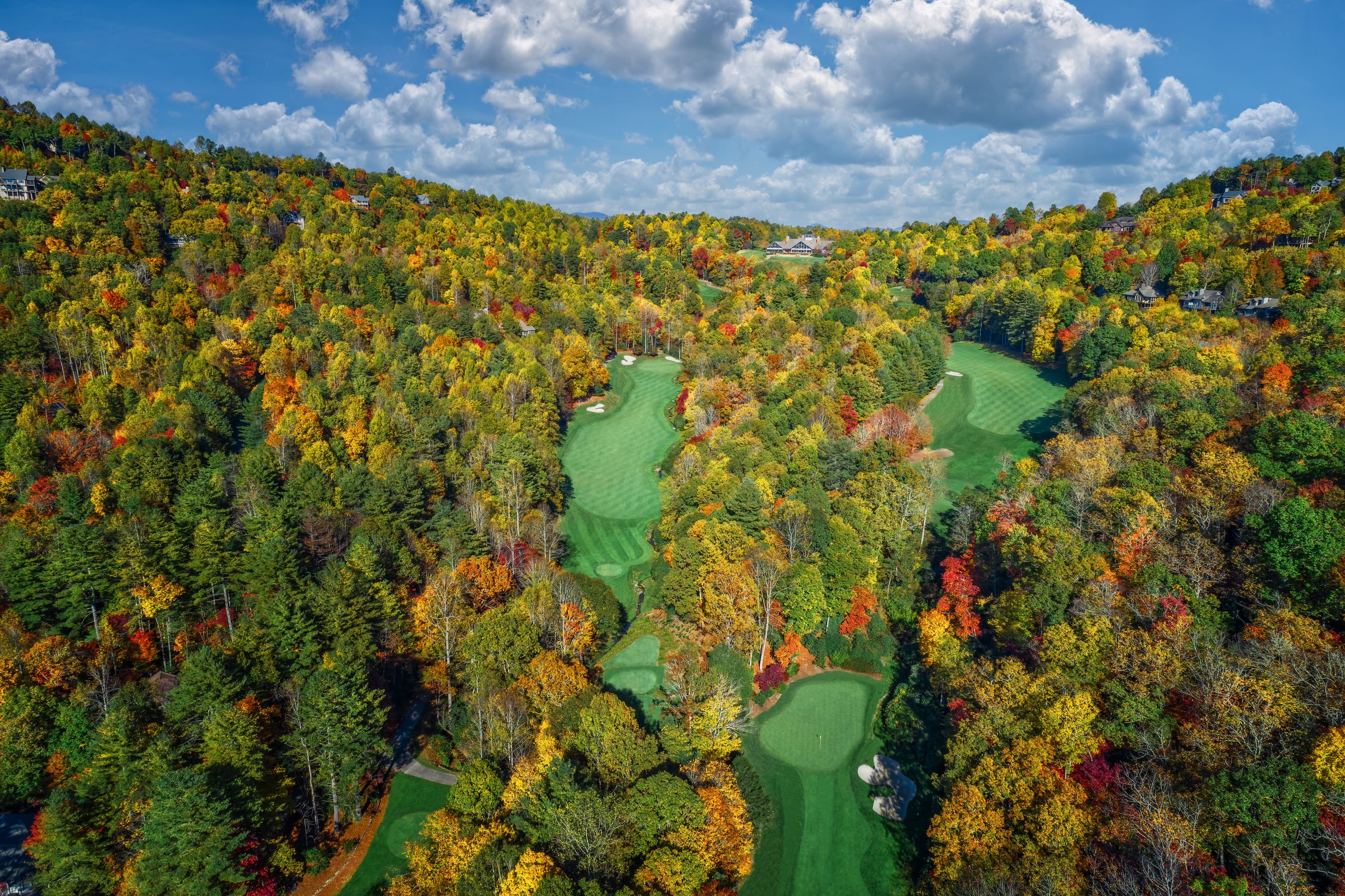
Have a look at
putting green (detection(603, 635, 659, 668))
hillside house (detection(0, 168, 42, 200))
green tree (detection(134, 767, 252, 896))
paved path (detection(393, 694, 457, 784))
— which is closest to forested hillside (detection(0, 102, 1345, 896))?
green tree (detection(134, 767, 252, 896))

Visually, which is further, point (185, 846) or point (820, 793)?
point (820, 793)

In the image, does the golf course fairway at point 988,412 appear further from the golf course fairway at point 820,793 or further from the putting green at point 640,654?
the putting green at point 640,654

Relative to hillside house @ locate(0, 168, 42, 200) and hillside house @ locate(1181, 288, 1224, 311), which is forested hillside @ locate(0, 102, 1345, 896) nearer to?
hillside house @ locate(1181, 288, 1224, 311)

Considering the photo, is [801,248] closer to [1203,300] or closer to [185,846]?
[1203,300]

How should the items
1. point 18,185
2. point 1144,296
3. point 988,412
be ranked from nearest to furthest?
point 988,412
point 1144,296
point 18,185

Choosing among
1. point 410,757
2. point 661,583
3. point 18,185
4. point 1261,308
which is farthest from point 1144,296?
point 18,185

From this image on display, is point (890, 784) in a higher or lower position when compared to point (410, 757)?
higher

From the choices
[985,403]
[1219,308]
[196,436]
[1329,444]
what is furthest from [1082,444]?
[196,436]

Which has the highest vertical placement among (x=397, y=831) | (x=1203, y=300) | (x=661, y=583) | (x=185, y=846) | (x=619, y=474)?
(x=1203, y=300)
